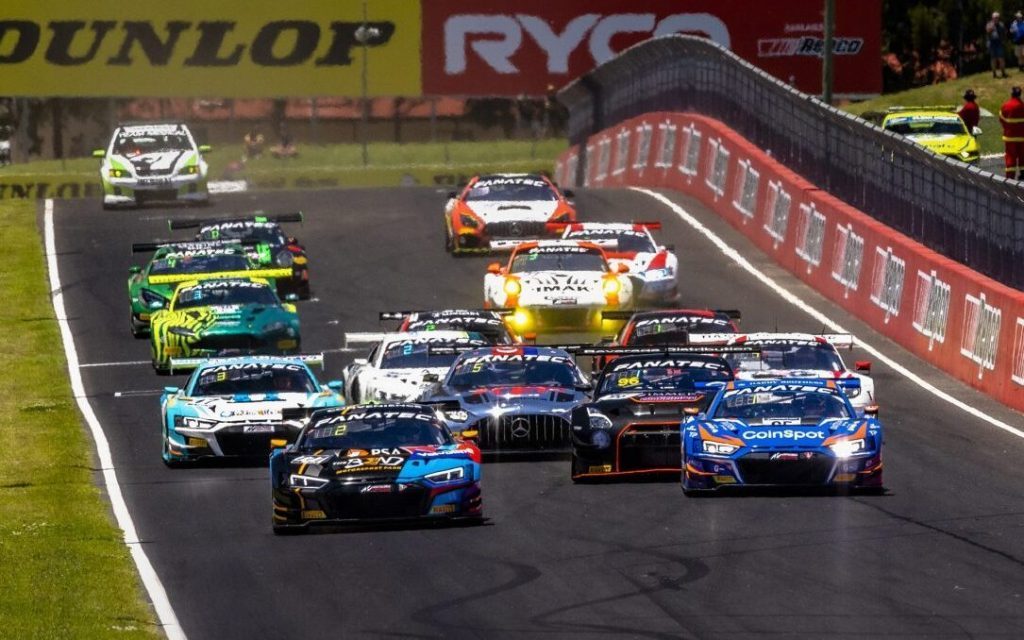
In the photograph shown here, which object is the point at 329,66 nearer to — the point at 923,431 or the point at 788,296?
the point at 788,296

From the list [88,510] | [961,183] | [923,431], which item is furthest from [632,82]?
[88,510]

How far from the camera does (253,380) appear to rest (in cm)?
2566

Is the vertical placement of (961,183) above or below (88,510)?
above

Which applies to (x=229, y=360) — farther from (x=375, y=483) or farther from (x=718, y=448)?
(x=718, y=448)

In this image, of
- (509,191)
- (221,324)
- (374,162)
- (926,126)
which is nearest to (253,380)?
(221,324)

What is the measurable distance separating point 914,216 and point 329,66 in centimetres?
3818

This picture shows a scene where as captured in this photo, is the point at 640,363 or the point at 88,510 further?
the point at 640,363

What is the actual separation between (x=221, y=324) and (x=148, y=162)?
61.1 ft

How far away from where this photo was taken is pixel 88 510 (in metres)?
22.0

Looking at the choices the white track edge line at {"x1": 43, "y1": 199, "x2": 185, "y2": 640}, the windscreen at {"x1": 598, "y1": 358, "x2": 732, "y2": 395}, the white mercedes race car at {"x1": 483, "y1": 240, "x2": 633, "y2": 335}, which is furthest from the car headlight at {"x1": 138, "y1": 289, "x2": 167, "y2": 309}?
the windscreen at {"x1": 598, "y1": 358, "x2": 732, "y2": 395}

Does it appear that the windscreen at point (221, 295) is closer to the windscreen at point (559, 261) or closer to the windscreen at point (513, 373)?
the windscreen at point (559, 261)

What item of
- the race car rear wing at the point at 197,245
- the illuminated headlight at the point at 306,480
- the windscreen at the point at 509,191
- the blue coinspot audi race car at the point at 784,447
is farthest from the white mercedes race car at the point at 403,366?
the windscreen at the point at 509,191

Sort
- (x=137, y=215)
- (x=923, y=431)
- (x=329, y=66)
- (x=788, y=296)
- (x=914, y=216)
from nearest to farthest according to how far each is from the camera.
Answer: (x=923, y=431)
(x=914, y=216)
(x=788, y=296)
(x=137, y=215)
(x=329, y=66)

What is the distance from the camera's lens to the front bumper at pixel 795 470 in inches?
800
